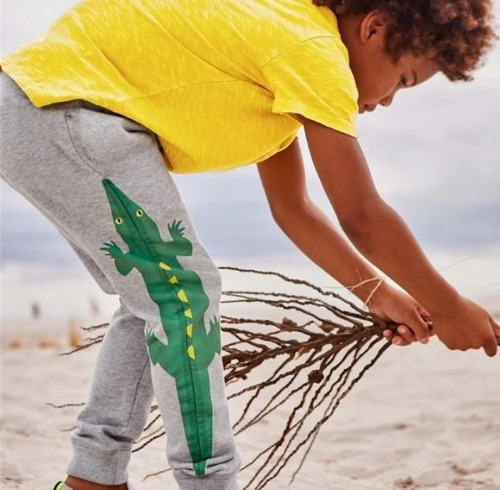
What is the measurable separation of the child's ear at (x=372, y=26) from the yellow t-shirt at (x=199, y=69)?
6 cm

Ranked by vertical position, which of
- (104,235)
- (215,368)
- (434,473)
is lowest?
(434,473)

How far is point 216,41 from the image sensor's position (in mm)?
1692

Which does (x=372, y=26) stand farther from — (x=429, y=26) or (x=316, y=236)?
(x=316, y=236)

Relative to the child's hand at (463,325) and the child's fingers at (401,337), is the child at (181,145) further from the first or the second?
the child's fingers at (401,337)

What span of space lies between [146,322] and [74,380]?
3.22m

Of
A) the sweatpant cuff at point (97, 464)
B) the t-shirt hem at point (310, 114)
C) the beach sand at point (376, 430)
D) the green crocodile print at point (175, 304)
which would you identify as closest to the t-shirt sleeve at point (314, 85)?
the t-shirt hem at point (310, 114)

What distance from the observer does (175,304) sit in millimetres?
1611

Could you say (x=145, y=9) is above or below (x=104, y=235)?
above

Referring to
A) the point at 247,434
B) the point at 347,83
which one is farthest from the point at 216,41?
the point at 247,434

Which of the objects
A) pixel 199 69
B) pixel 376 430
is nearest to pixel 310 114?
pixel 199 69

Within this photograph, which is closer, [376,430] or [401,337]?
[401,337]

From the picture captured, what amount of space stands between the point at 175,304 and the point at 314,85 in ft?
1.43

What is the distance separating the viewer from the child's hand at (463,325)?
1.72 meters

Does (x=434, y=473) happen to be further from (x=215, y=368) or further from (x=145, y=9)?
(x=145, y=9)
